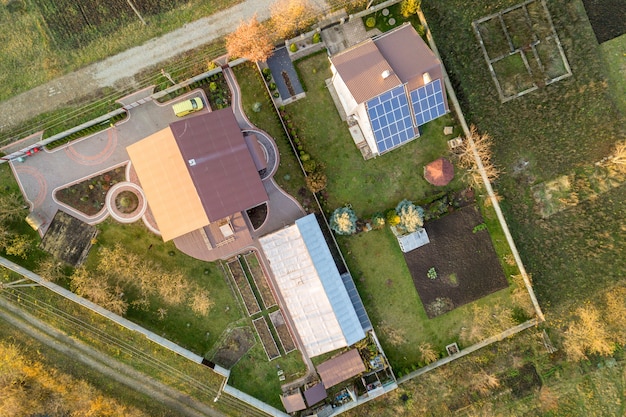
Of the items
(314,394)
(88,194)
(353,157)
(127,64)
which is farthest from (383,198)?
(88,194)

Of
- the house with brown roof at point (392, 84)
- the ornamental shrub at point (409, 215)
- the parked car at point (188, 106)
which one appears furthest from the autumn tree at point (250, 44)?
the ornamental shrub at point (409, 215)

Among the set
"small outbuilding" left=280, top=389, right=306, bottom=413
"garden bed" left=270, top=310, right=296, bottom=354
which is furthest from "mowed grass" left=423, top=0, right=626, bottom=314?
"small outbuilding" left=280, top=389, right=306, bottom=413

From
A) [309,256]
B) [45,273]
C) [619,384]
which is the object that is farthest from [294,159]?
[619,384]

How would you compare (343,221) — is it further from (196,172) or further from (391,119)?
(196,172)

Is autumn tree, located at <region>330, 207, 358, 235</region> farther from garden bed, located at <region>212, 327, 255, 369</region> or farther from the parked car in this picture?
the parked car

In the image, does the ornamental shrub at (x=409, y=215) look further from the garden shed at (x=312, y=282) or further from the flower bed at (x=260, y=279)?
the flower bed at (x=260, y=279)

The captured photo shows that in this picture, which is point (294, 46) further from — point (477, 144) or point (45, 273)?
point (45, 273)
